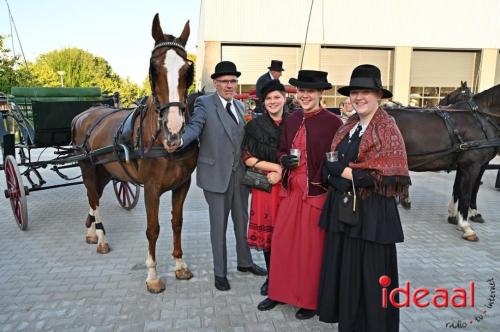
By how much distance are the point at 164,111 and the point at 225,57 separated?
695 inches

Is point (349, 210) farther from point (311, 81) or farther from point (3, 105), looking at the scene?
point (3, 105)

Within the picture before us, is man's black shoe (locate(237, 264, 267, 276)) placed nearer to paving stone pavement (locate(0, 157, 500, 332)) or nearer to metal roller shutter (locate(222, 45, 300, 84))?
paving stone pavement (locate(0, 157, 500, 332))

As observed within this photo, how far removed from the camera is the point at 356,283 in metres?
2.40

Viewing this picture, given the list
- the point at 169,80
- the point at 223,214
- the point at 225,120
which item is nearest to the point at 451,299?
the point at 223,214

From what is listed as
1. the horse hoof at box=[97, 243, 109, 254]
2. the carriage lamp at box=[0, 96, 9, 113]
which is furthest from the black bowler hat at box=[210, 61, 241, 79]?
the carriage lamp at box=[0, 96, 9, 113]

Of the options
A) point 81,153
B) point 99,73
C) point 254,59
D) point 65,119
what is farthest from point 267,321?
point 99,73

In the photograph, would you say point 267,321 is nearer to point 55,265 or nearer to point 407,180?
point 407,180

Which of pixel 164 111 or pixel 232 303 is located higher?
pixel 164 111

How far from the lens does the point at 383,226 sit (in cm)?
226

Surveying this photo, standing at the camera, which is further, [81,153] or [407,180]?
[81,153]

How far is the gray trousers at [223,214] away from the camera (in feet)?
11.2

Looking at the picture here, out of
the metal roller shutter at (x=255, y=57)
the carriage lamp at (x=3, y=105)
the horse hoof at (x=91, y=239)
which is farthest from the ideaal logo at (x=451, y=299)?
the metal roller shutter at (x=255, y=57)

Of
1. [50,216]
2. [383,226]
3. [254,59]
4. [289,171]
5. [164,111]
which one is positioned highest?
[254,59]

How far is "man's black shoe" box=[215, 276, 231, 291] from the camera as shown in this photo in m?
3.47
